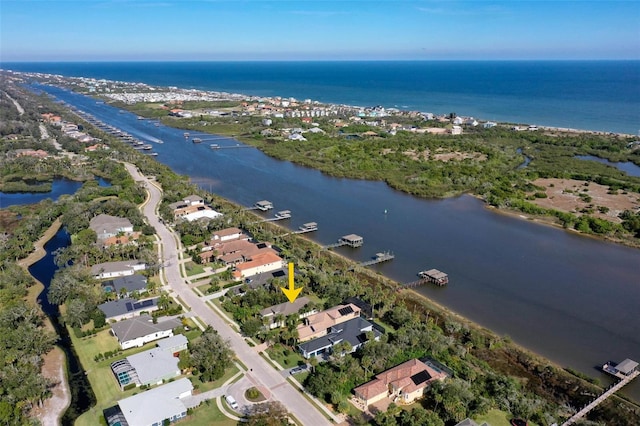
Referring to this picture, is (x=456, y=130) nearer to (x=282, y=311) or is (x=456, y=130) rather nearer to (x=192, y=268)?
(x=192, y=268)

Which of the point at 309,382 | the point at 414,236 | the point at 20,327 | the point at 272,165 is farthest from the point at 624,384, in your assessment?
the point at 272,165

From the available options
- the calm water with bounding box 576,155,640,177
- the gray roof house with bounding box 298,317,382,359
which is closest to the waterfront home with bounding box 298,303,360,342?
the gray roof house with bounding box 298,317,382,359

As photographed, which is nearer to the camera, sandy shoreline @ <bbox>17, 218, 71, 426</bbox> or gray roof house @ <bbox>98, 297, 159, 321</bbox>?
sandy shoreline @ <bbox>17, 218, 71, 426</bbox>

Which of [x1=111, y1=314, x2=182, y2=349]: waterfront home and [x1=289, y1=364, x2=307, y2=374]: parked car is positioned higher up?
[x1=111, y1=314, x2=182, y2=349]: waterfront home

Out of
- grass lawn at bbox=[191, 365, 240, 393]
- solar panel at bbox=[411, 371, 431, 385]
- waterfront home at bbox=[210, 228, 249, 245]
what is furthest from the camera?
waterfront home at bbox=[210, 228, 249, 245]

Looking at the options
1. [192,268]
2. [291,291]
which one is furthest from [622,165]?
[192,268]

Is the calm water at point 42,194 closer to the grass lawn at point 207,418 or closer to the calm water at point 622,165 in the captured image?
the grass lawn at point 207,418

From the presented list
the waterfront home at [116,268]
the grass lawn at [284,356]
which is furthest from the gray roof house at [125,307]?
the grass lawn at [284,356]

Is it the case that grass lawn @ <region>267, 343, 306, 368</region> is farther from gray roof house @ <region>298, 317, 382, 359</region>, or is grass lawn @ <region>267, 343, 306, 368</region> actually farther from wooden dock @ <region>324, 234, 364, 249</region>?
wooden dock @ <region>324, 234, 364, 249</region>
